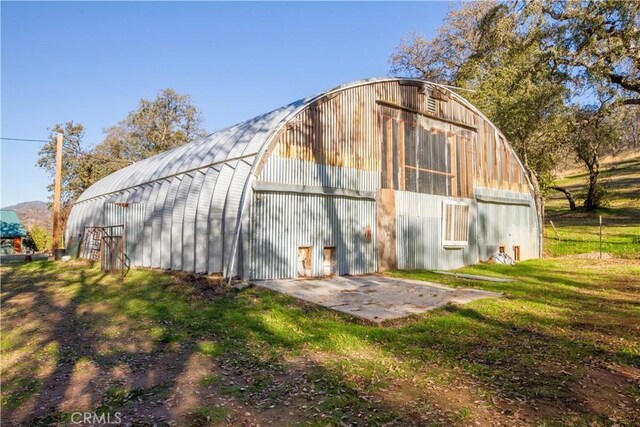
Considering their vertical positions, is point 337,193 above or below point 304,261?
above

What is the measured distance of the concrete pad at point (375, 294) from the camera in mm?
10602

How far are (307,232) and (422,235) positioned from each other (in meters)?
6.47

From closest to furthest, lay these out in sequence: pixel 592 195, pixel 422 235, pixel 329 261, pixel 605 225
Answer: pixel 329 261, pixel 422 235, pixel 605 225, pixel 592 195

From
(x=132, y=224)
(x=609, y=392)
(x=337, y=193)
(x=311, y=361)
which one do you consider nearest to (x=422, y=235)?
(x=337, y=193)

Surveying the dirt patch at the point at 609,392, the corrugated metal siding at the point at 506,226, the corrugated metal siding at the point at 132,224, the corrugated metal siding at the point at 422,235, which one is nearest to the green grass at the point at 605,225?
the corrugated metal siding at the point at 506,226

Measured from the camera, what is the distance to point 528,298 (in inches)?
489

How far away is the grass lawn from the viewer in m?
5.50

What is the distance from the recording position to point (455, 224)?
20469mm

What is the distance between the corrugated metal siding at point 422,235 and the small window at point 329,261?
136 inches

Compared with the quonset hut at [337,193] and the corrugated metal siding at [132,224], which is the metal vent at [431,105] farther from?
the corrugated metal siding at [132,224]

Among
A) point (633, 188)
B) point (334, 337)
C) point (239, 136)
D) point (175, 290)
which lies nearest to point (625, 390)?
point (334, 337)

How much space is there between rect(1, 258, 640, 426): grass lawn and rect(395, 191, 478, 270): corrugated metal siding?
633 centimetres

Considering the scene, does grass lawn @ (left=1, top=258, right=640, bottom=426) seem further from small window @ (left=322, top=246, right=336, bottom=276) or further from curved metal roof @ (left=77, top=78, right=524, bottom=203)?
curved metal roof @ (left=77, top=78, right=524, bottom=203)

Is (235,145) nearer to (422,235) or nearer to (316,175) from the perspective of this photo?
(316,175)
